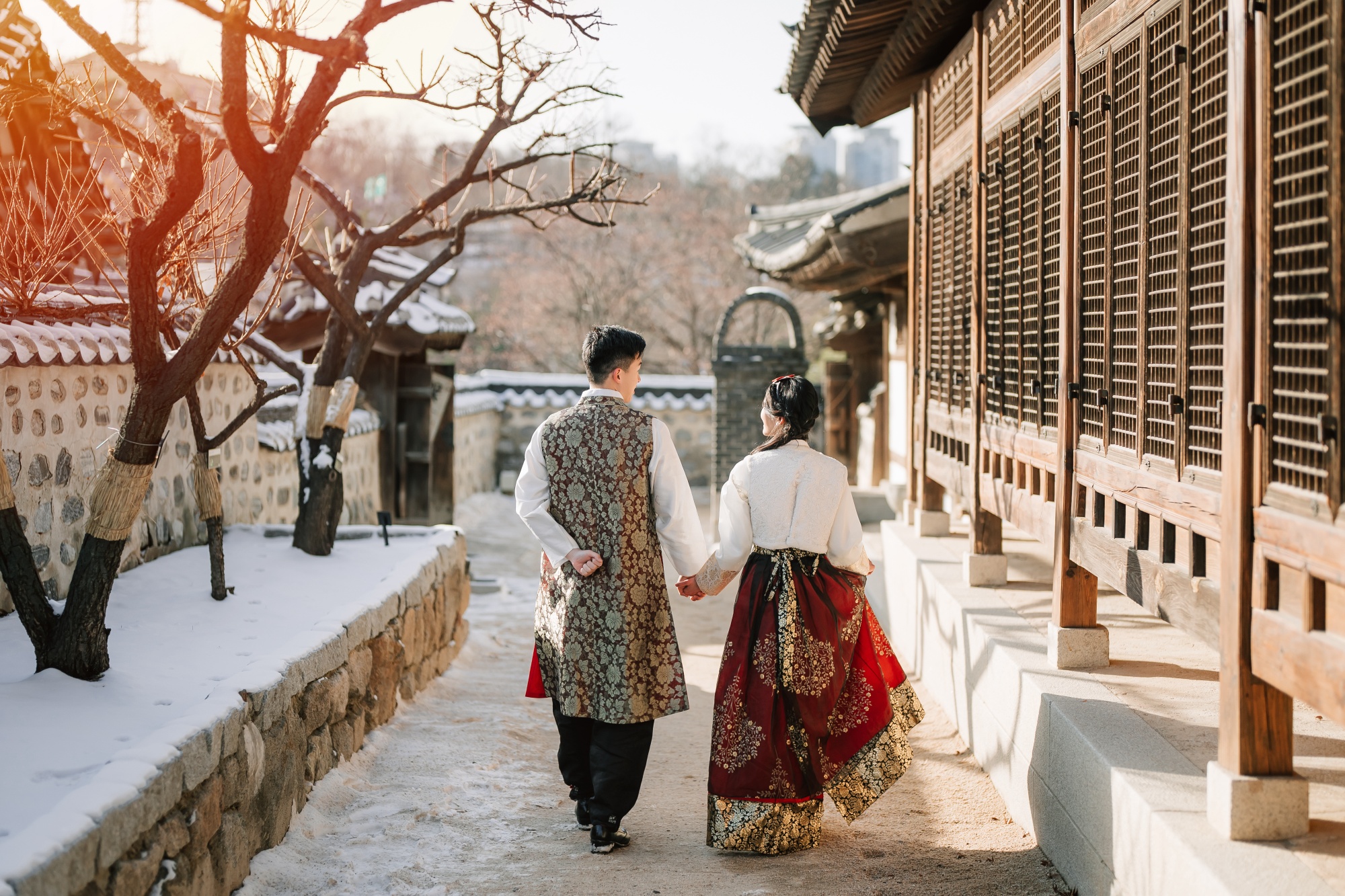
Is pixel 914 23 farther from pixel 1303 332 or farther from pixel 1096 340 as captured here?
pixel 1303 332

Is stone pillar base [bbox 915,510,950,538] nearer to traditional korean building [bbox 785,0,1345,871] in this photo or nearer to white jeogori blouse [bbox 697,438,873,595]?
traditional korean building [bbox 785,0,1345,871]

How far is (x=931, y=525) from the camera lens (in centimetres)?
730

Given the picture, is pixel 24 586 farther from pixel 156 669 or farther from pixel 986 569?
pixel 986 569

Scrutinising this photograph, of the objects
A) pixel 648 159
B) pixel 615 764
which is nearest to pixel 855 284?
pixel 615 764

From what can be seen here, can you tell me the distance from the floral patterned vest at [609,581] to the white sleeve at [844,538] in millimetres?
603

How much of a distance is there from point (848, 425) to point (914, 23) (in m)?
10.3

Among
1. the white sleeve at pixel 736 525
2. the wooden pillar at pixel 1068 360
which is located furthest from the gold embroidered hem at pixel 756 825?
the wooden pillar at pixel 1068 360

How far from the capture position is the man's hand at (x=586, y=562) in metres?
3.76

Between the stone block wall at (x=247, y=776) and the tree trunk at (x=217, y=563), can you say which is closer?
the stone block wall at (x=247, y=776)

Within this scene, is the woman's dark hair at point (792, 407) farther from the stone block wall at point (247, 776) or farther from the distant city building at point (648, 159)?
the distant city building at point (648, 159)

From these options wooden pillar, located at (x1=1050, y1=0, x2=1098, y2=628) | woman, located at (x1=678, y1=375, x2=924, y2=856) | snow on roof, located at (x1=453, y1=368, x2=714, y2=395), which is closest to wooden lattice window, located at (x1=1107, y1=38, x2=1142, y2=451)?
wooden pillar, located at (x1=1050, y1=0, x2=1098, y2=628)

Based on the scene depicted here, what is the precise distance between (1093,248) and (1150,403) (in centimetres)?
83

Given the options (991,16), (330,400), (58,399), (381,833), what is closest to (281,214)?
(58,399)

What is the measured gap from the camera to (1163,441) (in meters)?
3.29
